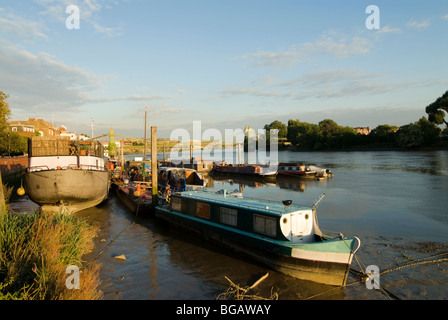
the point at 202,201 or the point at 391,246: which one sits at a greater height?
the point at 202,201

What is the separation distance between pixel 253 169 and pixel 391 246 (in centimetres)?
3551

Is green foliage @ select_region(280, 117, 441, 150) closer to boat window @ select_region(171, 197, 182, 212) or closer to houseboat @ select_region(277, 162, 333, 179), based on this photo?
houseboat @ select_region(277, 162, 333, 179)

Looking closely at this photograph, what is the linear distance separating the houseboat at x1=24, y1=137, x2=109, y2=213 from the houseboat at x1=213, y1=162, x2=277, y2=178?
2935cm

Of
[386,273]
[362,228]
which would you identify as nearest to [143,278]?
[386,273]

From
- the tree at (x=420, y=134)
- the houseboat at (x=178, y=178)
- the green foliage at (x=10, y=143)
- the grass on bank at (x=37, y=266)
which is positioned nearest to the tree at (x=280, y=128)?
the tree at (x=420, y=134)

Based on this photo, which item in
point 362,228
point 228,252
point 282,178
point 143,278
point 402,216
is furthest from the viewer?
point 282,178

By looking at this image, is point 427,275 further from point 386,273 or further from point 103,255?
point 103,255

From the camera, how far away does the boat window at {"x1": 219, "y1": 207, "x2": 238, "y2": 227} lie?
44.9 ft

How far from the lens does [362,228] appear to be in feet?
60.8

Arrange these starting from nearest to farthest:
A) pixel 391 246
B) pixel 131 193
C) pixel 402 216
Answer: pixel 391 246, pixel 402 216, pixel 131 193

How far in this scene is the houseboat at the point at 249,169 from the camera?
4809 cm

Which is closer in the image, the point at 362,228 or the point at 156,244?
the point at 156,244

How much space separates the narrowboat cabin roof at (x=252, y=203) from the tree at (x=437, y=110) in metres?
105
